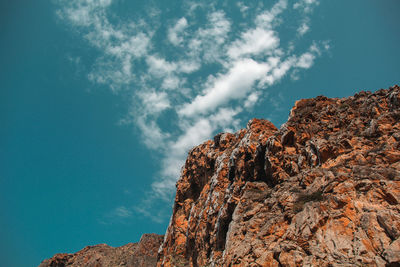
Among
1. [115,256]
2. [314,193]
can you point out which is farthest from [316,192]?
[115,256]

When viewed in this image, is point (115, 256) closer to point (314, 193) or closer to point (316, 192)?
point (314, 193)

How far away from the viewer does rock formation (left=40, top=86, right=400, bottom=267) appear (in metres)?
14.6

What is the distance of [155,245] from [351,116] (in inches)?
2639

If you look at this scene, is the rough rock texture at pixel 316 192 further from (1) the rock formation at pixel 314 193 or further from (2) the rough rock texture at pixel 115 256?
(2) the rough rock texture at pixel 115 256

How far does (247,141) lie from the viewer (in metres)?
40.0

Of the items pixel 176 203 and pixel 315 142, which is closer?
pixel 315 142

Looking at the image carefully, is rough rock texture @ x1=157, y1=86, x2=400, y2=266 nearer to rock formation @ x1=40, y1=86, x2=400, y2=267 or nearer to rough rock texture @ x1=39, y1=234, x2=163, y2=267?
rock formation @ x1=40, y1=86, x2=400, y2=267

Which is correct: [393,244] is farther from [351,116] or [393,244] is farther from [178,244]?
[178,244]

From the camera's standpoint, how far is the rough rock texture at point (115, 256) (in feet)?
239

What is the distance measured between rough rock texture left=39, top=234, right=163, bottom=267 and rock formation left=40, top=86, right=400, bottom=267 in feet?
96.2

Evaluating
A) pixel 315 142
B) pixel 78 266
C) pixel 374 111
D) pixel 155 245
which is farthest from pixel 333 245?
pixel 78 266

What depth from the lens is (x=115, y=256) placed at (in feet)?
285

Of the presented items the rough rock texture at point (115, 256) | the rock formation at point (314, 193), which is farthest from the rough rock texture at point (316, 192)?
the rough rock texture at point (115, 256)

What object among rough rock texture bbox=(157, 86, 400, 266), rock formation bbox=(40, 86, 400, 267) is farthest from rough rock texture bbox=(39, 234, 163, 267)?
rough rock texture bbox=(157, 86, 400, 266)
